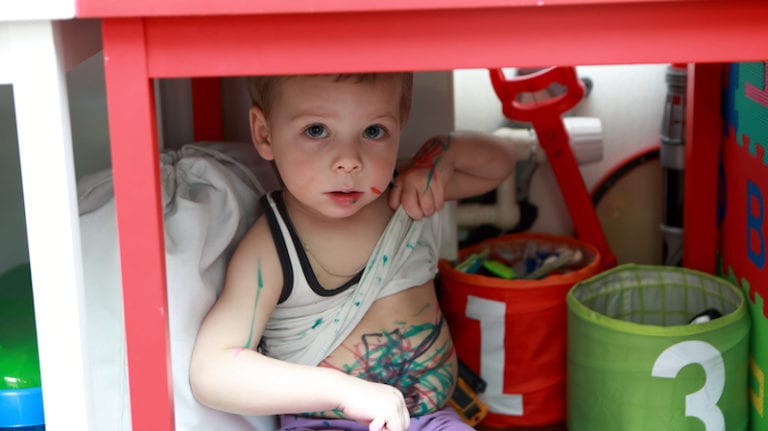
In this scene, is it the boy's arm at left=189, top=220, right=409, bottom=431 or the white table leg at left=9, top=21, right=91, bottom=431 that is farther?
the boy's arm at left=189, top=220, right=409, bottom=431

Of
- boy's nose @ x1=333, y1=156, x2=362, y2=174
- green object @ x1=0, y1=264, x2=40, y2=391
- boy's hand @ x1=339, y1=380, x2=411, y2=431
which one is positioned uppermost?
boy's nose @ x1=333, y1=156, x2=362, y2=174

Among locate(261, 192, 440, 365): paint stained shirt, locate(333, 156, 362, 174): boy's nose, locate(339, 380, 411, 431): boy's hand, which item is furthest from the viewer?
locate(261, 192, 440, 365): paint stained shirt

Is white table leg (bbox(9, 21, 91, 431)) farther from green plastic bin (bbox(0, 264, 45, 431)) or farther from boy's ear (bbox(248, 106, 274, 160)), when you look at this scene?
boy's ear (bbox(248, 106, 274, 160))

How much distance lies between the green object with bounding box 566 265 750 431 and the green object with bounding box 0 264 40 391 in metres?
0.69

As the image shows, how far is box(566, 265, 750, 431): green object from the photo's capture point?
1.30m

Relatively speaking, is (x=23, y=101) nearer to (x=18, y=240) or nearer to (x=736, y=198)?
(x=18, y=240)

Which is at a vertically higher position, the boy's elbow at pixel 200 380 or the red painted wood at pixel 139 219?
the red painted wood at pixel 139 219

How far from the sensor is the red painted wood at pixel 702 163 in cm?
151

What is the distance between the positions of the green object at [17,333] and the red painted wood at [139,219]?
196mm

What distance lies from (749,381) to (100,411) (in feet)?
2.80

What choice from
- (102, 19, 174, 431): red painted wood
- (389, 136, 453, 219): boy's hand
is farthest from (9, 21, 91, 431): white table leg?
(389, 136, 453, 219): boy's hand

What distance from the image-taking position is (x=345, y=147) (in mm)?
1122

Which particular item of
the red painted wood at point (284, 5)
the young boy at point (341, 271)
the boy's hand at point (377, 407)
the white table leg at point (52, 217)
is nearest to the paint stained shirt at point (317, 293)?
the young boy at point (341, 271)

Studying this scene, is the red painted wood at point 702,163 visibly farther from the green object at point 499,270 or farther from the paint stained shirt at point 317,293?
the paint stained shirt at point 317,293
